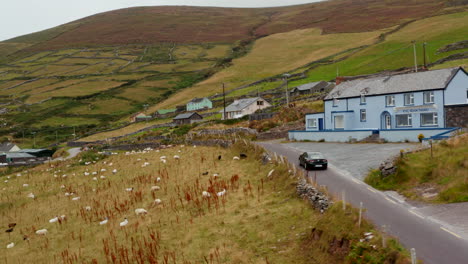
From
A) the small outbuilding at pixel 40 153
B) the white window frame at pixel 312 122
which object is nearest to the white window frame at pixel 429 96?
Result: the white window frame at pixel 312 122

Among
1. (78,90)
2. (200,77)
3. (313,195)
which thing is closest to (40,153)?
(78,90)

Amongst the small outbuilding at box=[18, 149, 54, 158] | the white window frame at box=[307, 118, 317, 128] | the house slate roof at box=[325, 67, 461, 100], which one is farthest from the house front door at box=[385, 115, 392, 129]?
the small outbuilding at box=[18, 149, 54, 158]

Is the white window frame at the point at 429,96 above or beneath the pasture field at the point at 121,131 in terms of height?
above

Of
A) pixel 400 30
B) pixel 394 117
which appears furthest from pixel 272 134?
pixel 400 30

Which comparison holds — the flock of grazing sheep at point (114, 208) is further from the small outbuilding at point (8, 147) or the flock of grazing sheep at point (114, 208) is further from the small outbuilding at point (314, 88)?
the small outbuilding at point (8, 147)

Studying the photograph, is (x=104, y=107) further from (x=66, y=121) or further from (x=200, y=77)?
(x=200, y=77)

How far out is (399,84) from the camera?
51.5 meters

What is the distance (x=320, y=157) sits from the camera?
30.0 metres

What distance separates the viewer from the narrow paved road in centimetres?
1290

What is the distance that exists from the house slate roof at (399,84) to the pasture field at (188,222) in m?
26.3

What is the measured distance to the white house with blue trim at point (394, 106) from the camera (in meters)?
45.5

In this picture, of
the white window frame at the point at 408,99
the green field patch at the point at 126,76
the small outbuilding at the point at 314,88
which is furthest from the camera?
the green field patch at the point at 126,76

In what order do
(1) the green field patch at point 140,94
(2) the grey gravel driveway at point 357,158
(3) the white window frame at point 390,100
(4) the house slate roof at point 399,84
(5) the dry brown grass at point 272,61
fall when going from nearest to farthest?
(2) the grey gravel driveway at point 357,158
(4) the house slate roof at point 399,84
(3) the white window frame at point 390,100
(5) the dry brown grass at point 272,61
(1) the green field patch at point 140,94

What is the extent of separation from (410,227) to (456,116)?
35.0 metres
